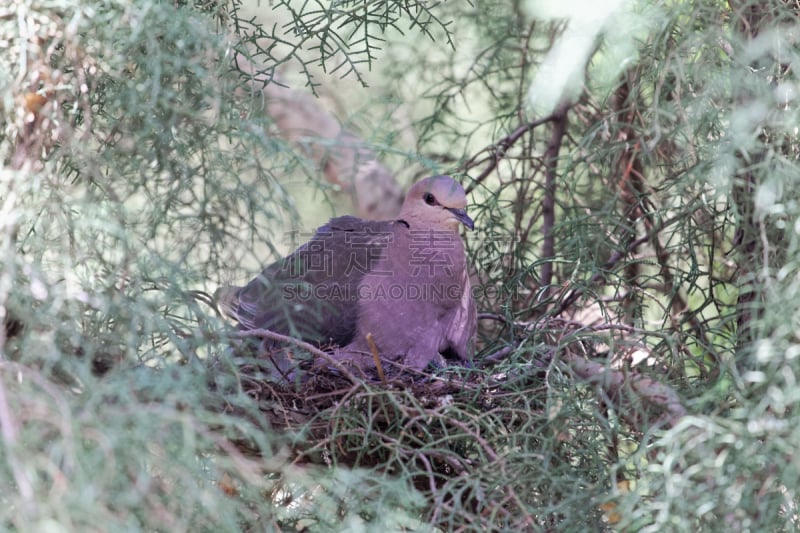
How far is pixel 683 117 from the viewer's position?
1692 mm

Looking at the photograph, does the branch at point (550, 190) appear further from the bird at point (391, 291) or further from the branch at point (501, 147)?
the bird at point (391, 291)

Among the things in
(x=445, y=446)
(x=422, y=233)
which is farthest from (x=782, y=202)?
(x=422, y=233)

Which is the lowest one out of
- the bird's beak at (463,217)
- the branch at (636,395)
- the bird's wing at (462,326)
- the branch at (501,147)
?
the branch at (636,395)

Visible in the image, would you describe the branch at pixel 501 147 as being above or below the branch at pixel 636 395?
above

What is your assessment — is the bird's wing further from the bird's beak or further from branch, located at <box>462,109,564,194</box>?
branch, located at <box>462,109,564,194</box>

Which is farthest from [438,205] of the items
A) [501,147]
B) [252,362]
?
[252,362]

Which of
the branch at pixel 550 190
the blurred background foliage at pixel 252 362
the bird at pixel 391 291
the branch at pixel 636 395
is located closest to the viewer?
the blurred background foliage at pixel 252 362

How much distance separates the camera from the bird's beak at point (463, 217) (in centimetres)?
263

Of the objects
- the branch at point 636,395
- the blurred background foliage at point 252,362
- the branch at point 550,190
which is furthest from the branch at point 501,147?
the branch at point 636,395

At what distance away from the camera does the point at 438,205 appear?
278 centimetres

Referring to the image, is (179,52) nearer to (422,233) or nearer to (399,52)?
(422,233)

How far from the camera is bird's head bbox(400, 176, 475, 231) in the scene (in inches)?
106

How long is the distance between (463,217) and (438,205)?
0.13 metres

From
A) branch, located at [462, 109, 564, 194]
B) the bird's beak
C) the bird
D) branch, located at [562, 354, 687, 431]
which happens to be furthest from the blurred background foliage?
branch, located at [462, 109, 564, 194]
